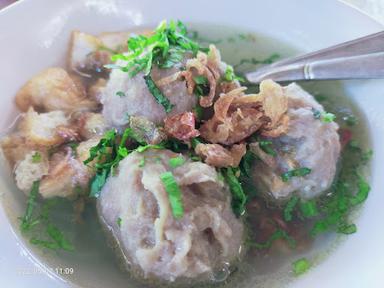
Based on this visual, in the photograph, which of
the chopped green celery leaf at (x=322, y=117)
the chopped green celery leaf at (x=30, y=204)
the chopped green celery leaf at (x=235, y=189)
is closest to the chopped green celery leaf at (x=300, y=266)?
the chopped green celery leaf at (x=235, y=189)

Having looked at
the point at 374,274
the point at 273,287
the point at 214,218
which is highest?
the point at 214,218

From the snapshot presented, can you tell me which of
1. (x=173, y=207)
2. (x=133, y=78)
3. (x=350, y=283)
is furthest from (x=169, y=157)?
(x=350, y=283)

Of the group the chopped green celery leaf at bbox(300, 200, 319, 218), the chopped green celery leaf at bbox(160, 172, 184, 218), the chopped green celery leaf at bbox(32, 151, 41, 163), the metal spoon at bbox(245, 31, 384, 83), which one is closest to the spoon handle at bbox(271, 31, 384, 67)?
the metal spoon at bbox(245, 31, 384, 83)

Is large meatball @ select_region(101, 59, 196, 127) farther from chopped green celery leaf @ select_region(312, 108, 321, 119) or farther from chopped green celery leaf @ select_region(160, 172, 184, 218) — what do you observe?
chopped green celery leaf @ select_region(312, 108, 321, 119)

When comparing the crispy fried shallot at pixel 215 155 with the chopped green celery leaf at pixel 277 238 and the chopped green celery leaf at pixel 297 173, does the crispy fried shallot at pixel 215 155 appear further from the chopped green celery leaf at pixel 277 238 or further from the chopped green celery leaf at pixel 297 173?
the chopped green celery leaf at pixel 277 238

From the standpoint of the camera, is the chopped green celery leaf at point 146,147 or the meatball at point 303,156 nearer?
the chopped green celery leaf at point 146,147

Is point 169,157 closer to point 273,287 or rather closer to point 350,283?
point 273,287

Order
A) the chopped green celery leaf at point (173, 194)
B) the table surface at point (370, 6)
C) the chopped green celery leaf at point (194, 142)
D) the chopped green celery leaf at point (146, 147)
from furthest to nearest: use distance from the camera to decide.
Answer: the table surface at point (370, 6) → the chopped green celery leaf at point (194, 142) → the chopped green celery leaf at point (146, 147) → the chopped green celery leaf at point (173, 194)
